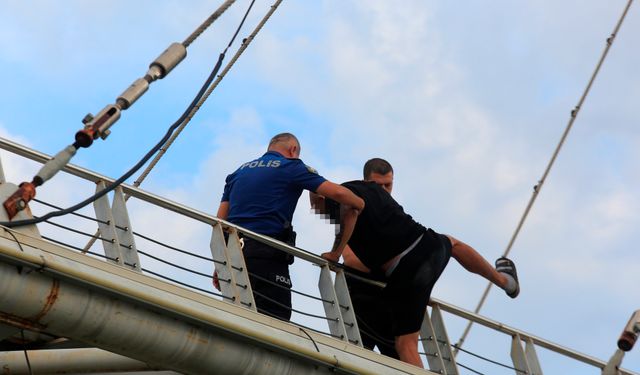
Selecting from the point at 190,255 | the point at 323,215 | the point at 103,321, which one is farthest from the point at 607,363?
the point at 103,321

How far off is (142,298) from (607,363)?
4976mm

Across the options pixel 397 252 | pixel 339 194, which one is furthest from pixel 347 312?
pixel 339 194

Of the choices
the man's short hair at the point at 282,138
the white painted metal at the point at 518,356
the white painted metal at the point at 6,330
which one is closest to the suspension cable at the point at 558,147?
the white painted metal at the point at 518,356

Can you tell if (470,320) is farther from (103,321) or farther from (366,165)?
(103,321)

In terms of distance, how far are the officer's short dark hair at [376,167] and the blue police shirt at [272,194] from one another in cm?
80

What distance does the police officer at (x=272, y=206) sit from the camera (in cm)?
1038

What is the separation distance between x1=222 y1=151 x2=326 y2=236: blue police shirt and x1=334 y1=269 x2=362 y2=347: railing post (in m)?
0.64

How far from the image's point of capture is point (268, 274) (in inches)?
409

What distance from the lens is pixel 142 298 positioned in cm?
845

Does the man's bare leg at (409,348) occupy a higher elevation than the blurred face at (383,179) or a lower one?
lower

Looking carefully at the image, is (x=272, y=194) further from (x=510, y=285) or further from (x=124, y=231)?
(x=510, y=285)

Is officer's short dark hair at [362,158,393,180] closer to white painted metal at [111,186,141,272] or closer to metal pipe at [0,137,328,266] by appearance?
metal pipe at [0,137,328,266]

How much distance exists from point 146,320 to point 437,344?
337 cm

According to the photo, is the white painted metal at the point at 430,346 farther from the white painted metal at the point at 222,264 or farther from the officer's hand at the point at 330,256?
the white painted metal at the point at 222,264
